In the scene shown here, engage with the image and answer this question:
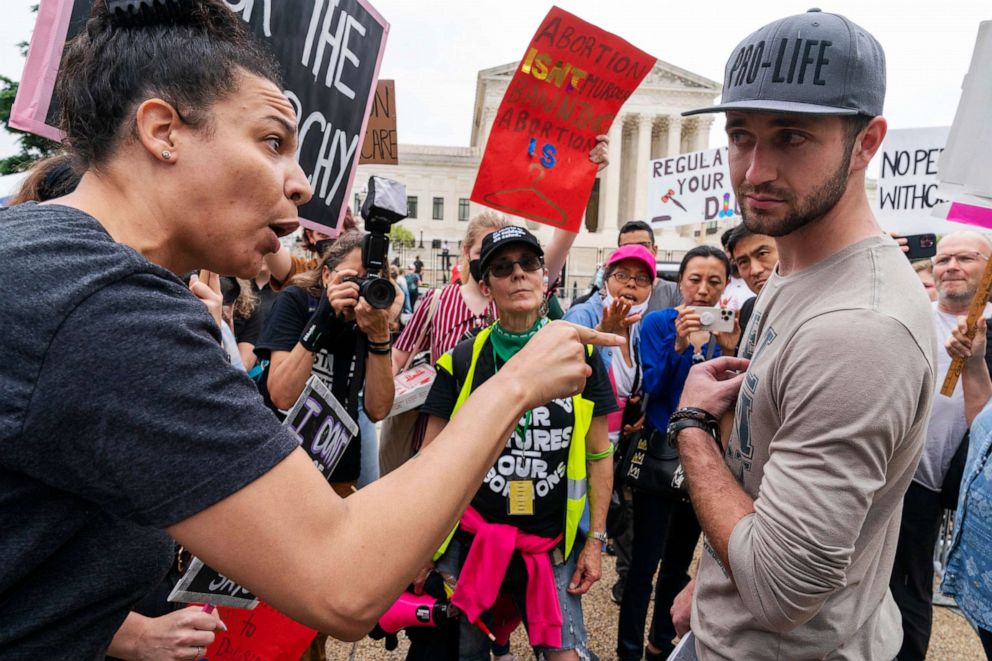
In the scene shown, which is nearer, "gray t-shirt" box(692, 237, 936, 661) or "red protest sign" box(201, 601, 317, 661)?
"gray t-shirt" box(692, 237, 936, 661)

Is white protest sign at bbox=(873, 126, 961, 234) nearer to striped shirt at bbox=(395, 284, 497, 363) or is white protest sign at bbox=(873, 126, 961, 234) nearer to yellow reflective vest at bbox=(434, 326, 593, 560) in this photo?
striped shirt at bbox=(395, 284, 497, 363)

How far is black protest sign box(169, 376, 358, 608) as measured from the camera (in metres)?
1.77

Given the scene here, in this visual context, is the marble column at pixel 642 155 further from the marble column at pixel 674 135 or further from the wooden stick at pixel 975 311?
the wooden stick at pixel 975 311

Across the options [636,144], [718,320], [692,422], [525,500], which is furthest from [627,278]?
[636,144]

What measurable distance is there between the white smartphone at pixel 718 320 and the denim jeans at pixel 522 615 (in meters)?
1.49

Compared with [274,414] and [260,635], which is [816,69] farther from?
[260,635]

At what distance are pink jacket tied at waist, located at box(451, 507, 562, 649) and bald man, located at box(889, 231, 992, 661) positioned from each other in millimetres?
2055

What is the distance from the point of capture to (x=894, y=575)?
3445 millimetres

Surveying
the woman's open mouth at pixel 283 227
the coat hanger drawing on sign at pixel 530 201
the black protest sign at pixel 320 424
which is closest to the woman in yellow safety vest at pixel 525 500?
the coat hanger drawing on sign at pixel 530 201

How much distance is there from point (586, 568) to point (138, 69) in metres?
2.47

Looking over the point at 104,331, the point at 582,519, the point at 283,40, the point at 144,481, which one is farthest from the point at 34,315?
the point at 582,519

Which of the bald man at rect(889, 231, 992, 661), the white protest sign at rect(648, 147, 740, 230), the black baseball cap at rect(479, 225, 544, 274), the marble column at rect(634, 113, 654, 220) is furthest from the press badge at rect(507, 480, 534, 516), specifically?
the marble column at rect(634, 113, 654, 220)

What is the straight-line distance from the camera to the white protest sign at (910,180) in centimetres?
507

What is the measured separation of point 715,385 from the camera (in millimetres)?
1774
